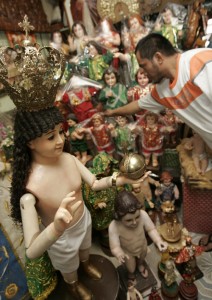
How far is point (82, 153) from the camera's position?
2234 millimetres

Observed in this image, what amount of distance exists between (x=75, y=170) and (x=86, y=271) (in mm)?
645

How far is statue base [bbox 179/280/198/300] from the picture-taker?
4.65 ft

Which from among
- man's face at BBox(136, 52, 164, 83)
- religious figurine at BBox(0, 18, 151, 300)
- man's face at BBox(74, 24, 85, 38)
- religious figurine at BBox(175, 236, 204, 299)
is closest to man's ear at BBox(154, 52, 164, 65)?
man's face at BBox(136, 52, 164, 83)

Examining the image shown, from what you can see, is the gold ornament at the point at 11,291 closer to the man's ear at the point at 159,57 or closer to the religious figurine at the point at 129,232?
the religious figurine at the point at 129,232

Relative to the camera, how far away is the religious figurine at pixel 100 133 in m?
2.02

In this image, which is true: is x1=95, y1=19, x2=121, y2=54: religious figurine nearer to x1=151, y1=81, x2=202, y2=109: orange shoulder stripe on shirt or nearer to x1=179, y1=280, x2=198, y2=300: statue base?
x1=151, y1=81, x2=202, y2=109: orange shoulder stripe on shirt

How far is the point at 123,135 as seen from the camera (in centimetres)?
199

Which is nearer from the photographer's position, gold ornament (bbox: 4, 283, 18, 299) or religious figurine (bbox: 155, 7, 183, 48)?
gold ornament (bbox: 4, 283, 18, 299)

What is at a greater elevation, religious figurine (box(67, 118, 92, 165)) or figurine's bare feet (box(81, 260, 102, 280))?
religious figurine (box(67, 118, 92, 165))

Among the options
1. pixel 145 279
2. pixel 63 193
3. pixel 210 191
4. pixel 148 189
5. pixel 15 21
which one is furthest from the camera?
pixel 15 21

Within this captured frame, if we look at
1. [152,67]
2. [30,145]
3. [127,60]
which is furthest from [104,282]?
[127,60]

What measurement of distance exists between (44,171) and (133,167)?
36cm

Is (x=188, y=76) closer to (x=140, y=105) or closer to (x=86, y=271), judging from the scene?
(x=140, y=105)

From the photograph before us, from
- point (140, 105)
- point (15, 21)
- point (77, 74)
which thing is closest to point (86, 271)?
point (140, 105)
